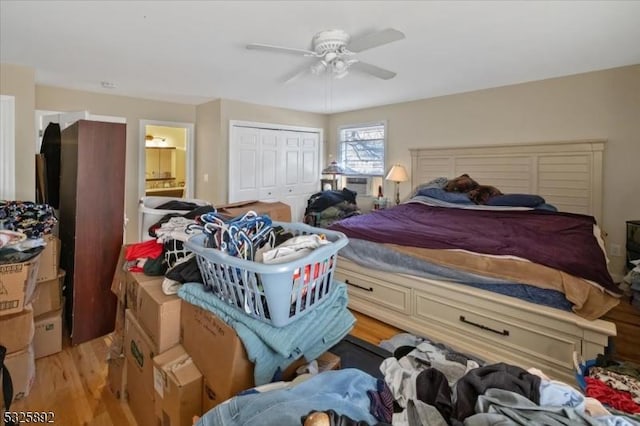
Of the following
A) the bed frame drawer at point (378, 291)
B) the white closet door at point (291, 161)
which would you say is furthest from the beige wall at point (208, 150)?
the bed frame drawer at point (378, 291)

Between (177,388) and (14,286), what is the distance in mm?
1382

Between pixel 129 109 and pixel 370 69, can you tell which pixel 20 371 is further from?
pixel 129 109

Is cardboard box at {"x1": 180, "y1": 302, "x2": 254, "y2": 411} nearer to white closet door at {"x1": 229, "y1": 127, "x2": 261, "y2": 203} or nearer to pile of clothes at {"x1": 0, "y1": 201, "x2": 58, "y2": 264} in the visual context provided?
pile of clothes at {"x1": 0, "y1": 201, "x2": 58, "y2": 264}

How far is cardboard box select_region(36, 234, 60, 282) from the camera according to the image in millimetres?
2289

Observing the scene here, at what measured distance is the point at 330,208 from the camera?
522 centimetres

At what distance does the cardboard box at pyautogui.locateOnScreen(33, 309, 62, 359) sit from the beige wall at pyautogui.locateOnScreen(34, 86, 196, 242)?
8.77 feet

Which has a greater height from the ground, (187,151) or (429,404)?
(187,151)

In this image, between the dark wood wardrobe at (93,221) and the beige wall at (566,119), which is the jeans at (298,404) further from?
the beige wall at (566,119)

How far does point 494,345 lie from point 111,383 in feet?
7.75

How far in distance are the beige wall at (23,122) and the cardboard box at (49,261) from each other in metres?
1.44

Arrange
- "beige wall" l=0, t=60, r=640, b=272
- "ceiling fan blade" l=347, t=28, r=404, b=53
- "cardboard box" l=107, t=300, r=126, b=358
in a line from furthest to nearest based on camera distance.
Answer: "beige wall" l=0, t=60, r=640, b=272, "ceiling fan blade" l=347, t=28, r=404, b=53, "cardboard box" l=107, t=300, r=126, b=358

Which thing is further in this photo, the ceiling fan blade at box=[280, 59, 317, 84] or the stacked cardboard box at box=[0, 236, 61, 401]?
the ceiling fan blade at box=[280, 59, 317, 84]

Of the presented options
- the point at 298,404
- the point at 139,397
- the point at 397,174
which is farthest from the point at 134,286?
the point at 397,174

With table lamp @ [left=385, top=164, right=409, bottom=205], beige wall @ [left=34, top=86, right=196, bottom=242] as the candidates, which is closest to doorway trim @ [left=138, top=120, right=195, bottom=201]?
beige wall @ [left=34, top=86, right=196, bottom=242]
